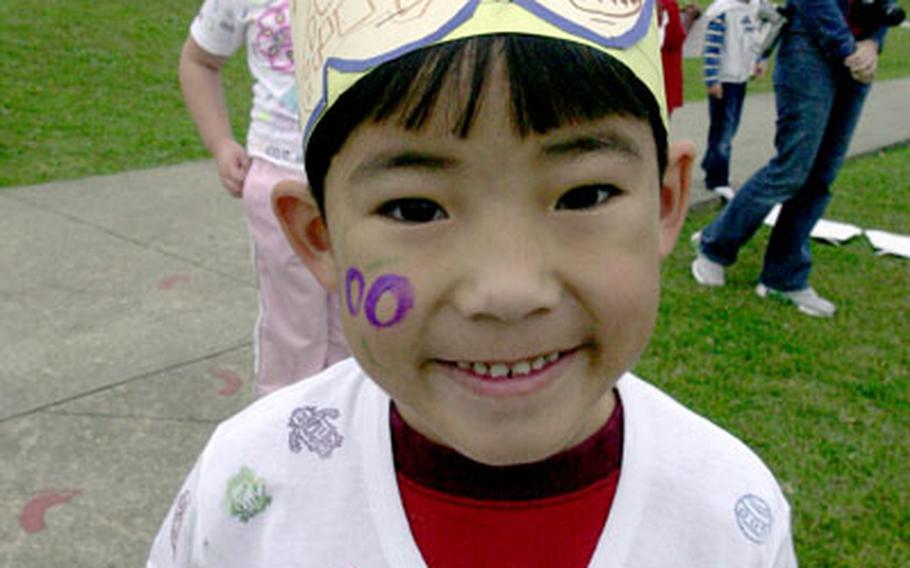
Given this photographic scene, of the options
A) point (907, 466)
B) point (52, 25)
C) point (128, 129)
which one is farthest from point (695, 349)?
point (52, 25)

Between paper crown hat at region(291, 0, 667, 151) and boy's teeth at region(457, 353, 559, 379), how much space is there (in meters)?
0.35

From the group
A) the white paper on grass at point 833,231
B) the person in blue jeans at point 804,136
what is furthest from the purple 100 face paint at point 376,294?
the white paper on grass at point 833,231

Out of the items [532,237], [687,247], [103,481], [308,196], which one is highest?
[532,237]

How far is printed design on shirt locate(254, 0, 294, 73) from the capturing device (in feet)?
8.41

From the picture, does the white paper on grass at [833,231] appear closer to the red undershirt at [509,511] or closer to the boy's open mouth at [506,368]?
the red undershirt at [509,511]

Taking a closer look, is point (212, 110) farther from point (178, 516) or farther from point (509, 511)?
point (509, 511)

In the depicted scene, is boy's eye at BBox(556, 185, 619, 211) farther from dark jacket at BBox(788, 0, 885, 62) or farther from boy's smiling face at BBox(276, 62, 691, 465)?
dark jacket at BBox(788, 0, 885, 62)

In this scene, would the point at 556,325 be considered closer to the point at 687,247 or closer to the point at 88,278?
the point at 88,278

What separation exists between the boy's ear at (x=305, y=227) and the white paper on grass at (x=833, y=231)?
495 cm

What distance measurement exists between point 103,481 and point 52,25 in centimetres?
903

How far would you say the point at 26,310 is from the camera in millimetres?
4324

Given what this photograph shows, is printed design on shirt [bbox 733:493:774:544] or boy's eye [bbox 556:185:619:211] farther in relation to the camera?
printed design on shirt [bbox 733:493:774:544]

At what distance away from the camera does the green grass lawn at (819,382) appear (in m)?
3.06

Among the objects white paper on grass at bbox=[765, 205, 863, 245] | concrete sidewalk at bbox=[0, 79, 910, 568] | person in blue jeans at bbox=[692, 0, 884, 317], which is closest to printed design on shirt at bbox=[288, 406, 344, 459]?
concrete sidewalk at bbox=[0, 79, 910, 568]
